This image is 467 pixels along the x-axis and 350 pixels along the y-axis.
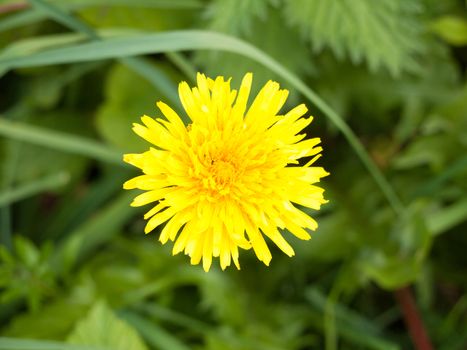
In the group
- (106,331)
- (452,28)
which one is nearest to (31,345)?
(106,331)

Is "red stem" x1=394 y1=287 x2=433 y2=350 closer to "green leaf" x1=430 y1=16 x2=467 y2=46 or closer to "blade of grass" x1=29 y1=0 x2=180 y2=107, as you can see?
"green leaf" x1=430 y1=16 x2=467 y2=46

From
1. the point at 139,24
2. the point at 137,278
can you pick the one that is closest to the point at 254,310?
the point at 137,278

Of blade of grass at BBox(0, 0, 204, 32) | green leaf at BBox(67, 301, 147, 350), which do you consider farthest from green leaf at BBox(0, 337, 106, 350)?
blade of grass at BBox(0, 0, 204, 32)

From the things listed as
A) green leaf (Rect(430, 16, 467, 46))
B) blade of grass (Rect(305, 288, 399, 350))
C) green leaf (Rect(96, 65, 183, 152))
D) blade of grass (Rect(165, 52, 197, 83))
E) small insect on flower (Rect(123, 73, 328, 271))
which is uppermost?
green leaf (Rect(96, 65, 183, 152))

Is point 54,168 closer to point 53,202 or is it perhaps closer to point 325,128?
point 53,202

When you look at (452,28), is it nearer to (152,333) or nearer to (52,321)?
(152,333)
